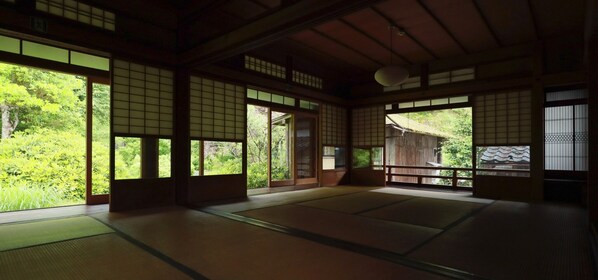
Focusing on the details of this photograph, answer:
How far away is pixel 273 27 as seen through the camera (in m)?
3.47

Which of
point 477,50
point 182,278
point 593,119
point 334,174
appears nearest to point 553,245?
point 593,119

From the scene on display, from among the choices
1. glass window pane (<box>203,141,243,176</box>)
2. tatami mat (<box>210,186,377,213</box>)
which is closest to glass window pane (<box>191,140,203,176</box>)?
tatami mat (<box>210,186,377,213</box>)

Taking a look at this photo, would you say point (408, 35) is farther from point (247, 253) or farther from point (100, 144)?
point (100, 144)

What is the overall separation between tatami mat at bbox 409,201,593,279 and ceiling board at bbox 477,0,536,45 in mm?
3011

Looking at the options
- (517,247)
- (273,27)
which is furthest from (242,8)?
(517,247)

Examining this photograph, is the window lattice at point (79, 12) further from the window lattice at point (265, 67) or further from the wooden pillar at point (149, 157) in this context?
the window lattice at point (265, 67)

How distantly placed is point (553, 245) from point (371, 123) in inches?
217

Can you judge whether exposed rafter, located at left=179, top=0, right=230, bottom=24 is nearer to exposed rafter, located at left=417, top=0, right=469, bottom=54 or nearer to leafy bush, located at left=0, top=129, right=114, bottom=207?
exposed rafter, located at left=417, top=0, right=469, bottom=54

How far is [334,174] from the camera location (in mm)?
7879

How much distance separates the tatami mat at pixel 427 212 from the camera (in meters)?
3.78

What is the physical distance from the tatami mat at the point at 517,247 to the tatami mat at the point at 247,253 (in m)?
0.54

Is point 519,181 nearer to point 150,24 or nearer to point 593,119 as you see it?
point 593,119

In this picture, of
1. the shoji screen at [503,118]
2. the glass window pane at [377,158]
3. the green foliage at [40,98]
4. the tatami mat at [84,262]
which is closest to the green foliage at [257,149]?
the glass window pane at [377,158]

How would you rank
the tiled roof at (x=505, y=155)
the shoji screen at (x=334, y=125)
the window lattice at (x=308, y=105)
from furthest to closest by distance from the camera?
the shoji screen at (x=334, y=125) → the window lattice at (x=308, y=105) → the tiled roof at (x=505, y=155)
